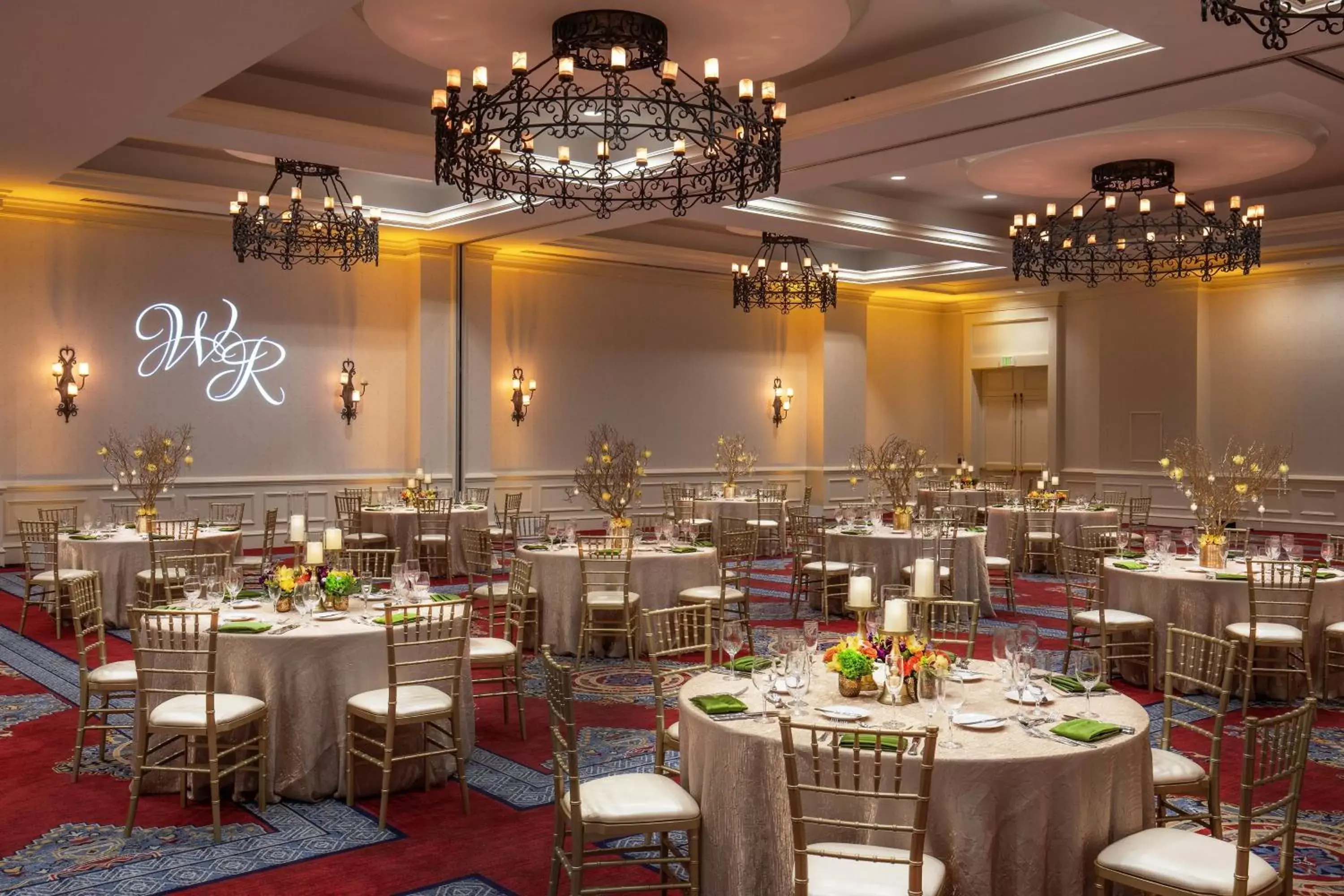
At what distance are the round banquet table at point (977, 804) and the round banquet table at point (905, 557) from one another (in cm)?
608

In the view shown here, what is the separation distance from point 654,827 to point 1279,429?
15.8m

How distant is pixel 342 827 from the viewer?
4.81 m

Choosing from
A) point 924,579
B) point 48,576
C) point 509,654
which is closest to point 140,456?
point 48,576

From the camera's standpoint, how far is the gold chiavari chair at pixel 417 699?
4938 mm

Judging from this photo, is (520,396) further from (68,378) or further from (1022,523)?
(1022,523)

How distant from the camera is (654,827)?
3.65 metres

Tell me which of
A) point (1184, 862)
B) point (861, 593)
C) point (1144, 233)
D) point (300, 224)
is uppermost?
point (300, 224)

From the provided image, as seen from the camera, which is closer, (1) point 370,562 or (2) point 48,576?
(1) point 370,562

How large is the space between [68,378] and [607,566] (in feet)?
24.6

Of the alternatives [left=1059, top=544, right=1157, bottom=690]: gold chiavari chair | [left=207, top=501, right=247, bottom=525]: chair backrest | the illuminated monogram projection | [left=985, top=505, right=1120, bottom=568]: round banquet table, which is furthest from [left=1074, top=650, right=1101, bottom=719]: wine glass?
the illuminated monogram projection

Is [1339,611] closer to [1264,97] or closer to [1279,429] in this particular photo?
[1264,97]

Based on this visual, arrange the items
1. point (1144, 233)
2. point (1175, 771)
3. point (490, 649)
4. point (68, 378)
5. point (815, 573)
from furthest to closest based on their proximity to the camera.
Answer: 1. point (68, 378)
2. point (1144, 233)
3. point (815, 573)
4. point (490, 649)
5. point (1175, 771)

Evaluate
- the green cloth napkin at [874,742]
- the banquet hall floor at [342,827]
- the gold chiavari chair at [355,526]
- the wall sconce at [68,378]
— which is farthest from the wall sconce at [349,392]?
the green cloth napkin at [874,742]

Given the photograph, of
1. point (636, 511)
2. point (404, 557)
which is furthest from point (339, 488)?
point (636, 511)
